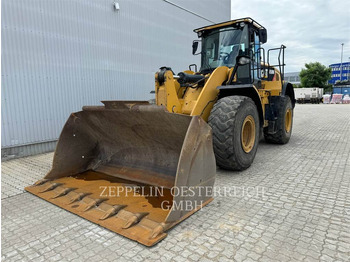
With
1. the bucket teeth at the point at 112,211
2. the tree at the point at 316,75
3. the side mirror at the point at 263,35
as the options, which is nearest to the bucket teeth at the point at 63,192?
the bucket teeth at the point at 112,211

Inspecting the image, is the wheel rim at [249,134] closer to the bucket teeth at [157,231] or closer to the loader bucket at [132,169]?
the loader bucket at [132,169]

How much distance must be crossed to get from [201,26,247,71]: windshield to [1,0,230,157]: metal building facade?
3539mm

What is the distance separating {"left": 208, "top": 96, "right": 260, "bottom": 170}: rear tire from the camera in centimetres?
403

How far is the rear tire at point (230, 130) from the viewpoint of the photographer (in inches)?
159

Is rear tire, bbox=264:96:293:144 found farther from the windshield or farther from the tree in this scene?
the tree

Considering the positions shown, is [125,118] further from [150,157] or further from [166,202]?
[166,202]

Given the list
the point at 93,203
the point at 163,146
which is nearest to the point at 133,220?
the point at 93,203

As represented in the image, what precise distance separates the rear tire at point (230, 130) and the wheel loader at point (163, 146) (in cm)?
2

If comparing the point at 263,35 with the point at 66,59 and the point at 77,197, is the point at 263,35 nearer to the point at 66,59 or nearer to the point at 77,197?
the point at 77,197

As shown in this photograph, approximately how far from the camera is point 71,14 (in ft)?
22.2

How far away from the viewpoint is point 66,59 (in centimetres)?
673

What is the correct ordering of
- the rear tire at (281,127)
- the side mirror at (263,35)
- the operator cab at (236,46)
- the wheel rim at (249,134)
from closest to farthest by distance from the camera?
the wheel rim at (249,134) → the operator cab at (236,46) → the side mirror at (263,35) → the rear tire at (281,127)

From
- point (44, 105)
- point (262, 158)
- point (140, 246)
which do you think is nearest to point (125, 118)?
point (140, 246)

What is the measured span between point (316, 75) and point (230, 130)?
4223cm
